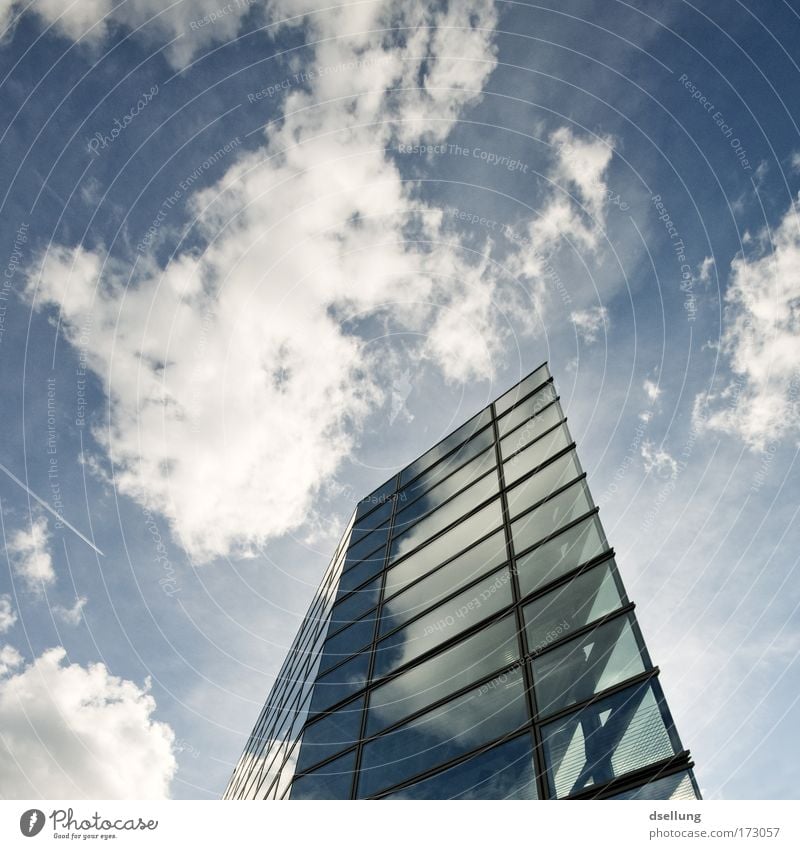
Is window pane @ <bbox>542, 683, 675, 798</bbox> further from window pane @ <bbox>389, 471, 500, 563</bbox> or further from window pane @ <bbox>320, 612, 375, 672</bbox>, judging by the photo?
window pane @ <bbox>389, 471, 500, 563</bbox>

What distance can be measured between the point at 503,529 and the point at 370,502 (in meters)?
8.15

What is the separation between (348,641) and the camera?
1159cm

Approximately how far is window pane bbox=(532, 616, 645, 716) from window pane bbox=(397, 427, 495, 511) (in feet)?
19.5

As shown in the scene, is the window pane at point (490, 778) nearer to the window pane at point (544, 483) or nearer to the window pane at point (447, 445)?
the window pane at point (544, 483)

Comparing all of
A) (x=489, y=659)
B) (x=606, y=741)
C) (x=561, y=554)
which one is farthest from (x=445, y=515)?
(x=606, y=741)

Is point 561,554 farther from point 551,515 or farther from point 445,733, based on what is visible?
point 445,733

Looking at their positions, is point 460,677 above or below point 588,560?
below

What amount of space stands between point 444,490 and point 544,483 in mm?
4020

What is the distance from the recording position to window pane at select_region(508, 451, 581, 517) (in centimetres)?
961

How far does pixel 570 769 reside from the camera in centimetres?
577
